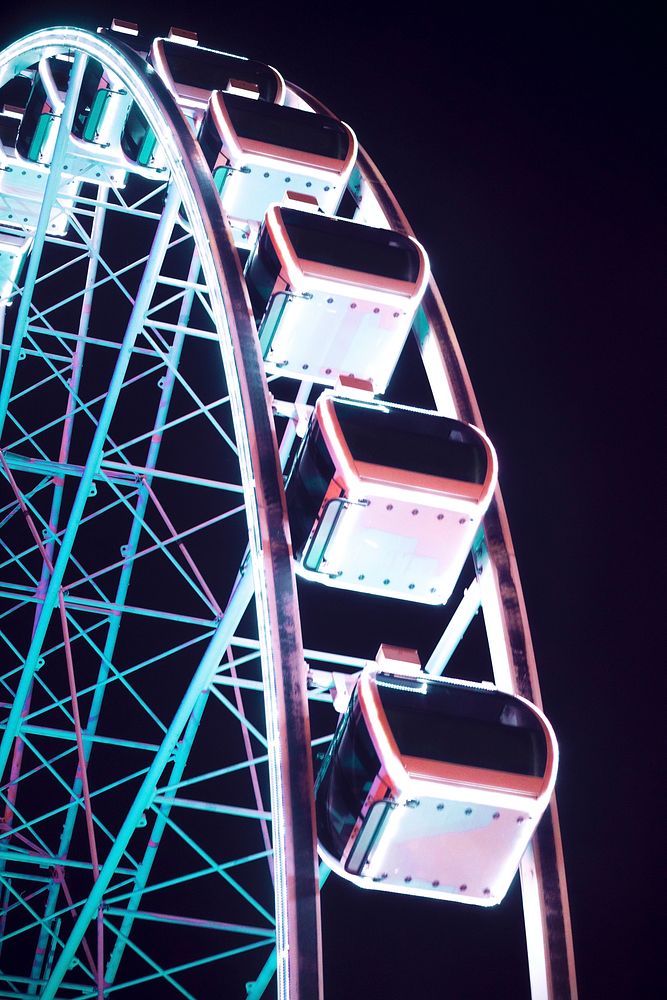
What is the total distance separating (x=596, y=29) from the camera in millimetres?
16703

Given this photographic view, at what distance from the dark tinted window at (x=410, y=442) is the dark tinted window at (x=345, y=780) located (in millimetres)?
1193

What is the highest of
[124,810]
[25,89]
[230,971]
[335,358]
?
[335,358]

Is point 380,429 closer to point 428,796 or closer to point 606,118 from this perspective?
point 428,796

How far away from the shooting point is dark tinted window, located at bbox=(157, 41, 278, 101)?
8.86 meters

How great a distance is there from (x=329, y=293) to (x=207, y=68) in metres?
3.41

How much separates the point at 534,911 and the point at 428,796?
2.85ft

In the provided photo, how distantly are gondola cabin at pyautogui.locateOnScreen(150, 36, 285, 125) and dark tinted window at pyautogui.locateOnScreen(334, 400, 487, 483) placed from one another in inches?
151

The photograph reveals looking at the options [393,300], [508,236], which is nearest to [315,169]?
[393,300]

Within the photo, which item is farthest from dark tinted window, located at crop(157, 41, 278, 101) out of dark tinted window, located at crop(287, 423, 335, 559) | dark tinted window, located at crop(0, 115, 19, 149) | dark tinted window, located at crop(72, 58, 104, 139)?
dark tinted window, located at crop(287, 423, 335, 559)

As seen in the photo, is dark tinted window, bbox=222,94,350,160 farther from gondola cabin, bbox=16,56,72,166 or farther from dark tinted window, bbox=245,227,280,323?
gondola cabin, bbox=16,56,72,166

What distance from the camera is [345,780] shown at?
206 inches

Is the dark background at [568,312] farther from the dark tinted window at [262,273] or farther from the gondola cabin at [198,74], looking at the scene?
the dark tinted window at [262,273]

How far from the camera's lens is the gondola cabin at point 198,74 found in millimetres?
8797

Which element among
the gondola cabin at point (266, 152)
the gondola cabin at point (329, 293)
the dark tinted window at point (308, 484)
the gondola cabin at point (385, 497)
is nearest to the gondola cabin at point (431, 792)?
the gondola cabin at point (385, 497)
